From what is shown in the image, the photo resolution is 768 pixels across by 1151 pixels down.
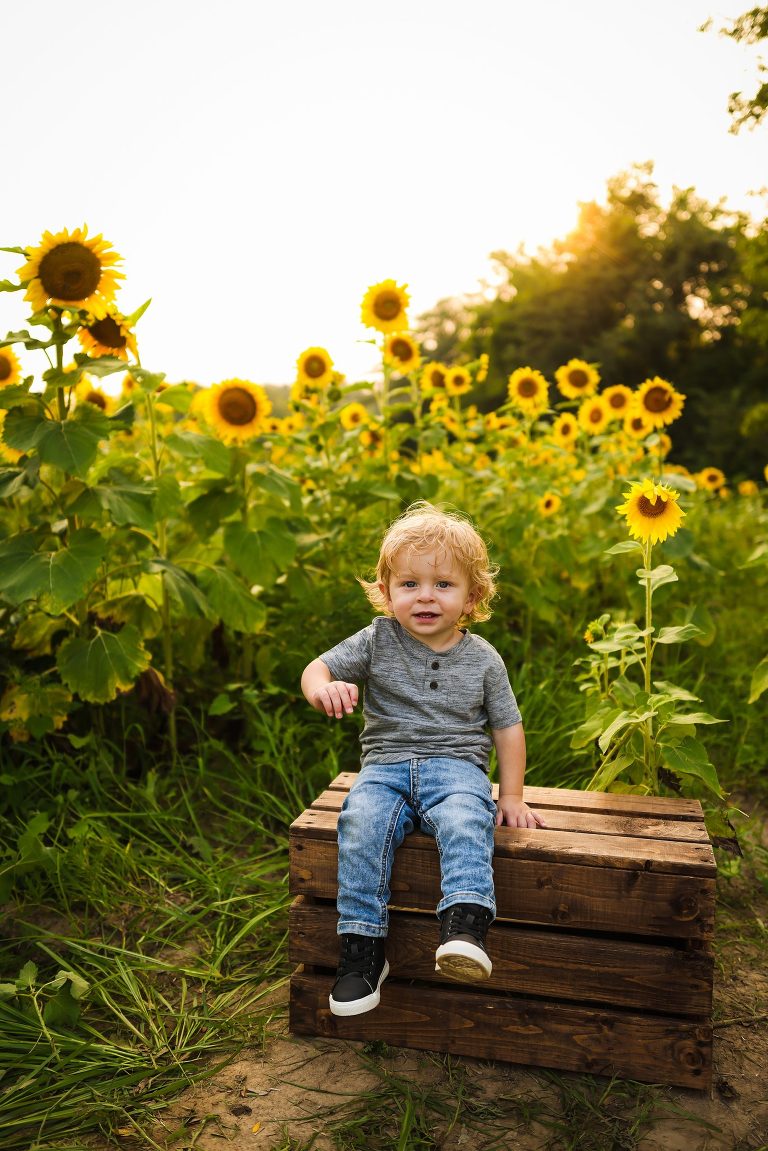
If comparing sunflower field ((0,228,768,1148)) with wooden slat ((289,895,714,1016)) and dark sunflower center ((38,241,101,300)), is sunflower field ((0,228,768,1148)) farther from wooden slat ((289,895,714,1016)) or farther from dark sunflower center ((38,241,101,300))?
wooden slat ((289,895,714,1016))

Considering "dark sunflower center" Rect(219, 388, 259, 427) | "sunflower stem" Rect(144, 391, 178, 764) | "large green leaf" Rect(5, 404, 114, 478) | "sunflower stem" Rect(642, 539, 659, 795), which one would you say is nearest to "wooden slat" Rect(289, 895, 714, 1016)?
"sunflower stem" Rect(642, 539, 659, 795)

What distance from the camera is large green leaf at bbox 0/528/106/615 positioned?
8.75 ft

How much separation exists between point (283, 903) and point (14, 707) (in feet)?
3.42

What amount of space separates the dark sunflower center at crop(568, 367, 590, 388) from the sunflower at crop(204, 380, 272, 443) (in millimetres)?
2258

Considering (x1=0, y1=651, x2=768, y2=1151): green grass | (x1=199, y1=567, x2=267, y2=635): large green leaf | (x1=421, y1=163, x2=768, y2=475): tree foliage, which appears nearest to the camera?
(x1=0, y1=651, x2=768, y2=1151): green grass

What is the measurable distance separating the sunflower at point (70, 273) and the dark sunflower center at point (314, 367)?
1.49 metres

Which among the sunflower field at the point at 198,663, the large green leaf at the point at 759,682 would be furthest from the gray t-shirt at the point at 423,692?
the large green leaf at the point at 759,682

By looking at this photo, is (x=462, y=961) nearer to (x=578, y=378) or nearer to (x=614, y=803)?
(x=614, y=803)

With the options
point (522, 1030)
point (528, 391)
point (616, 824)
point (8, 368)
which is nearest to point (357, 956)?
point (522, 1030)

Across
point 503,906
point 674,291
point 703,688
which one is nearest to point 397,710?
point 503,906

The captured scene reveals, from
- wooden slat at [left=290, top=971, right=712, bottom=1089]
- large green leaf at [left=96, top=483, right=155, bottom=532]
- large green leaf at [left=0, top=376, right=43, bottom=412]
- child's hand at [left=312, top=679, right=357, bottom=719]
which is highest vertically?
large green leaf at [left=0, top=376, right=43, bottom=412]

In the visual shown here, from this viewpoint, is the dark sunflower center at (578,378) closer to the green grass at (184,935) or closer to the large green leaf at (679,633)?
the green grass at (184,935)

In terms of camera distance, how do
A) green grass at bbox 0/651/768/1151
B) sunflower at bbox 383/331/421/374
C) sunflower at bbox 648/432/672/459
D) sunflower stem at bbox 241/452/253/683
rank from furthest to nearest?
sunflower at bbox 383/331/421/374 < sunflower at bbox 648/432/672/459 < sunflower stem at bbox 241/452/253/683 < green grass at bbox 0/651/768/1151

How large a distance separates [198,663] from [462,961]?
1.97 m
